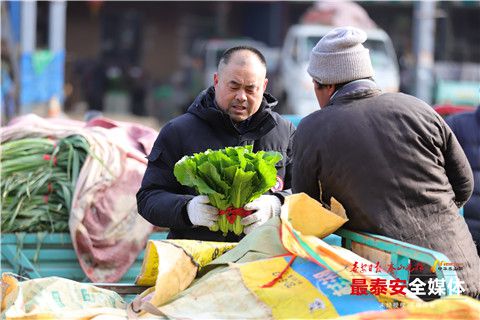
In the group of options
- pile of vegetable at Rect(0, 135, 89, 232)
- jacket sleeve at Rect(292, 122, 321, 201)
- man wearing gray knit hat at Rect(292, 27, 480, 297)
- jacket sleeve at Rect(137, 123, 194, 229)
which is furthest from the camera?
pile of vegetable at Rect(0, 135, 89, 232)

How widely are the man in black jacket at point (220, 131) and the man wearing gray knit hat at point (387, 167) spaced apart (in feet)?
2.22

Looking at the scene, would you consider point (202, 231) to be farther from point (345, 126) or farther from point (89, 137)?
point (89, 137)

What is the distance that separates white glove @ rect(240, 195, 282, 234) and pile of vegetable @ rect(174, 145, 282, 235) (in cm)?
3

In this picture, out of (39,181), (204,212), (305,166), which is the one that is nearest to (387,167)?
(305,166)

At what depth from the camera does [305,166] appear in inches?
157

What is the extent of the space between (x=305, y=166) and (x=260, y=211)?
0.41m

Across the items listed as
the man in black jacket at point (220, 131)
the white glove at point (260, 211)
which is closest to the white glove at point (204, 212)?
the white glove at point (260, 211)

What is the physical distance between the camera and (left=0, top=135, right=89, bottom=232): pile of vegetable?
21.4 feet

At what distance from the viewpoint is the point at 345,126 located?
3902 millimetres

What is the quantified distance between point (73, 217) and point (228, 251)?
109 inches

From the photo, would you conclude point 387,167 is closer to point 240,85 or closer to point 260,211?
point 260,211

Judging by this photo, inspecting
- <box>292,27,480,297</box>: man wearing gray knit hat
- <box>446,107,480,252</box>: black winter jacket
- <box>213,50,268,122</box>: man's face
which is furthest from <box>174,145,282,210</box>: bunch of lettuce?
<box>446,107,480,252</box>: black winter jacket

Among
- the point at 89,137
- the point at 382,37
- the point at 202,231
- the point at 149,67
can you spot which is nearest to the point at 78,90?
the point at 149,67

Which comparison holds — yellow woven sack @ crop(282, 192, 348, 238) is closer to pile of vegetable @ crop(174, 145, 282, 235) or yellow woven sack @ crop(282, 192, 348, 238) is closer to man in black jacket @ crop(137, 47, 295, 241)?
pile of vegetable @ crop(174, 145, 282, 235)
